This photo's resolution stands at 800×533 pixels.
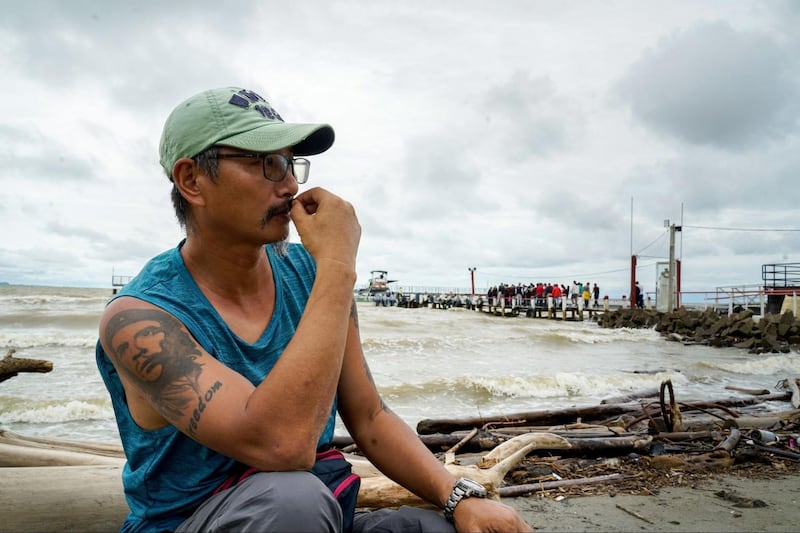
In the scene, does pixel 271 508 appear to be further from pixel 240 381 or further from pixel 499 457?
pixel 499 457

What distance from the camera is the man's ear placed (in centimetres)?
175

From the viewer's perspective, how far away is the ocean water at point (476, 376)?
25.5 ft

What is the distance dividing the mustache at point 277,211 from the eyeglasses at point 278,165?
0.07 meters

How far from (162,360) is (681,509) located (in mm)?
3051

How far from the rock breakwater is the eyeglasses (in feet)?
62.1

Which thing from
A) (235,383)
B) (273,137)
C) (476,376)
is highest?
(273,137)

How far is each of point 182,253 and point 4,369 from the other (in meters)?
3.06

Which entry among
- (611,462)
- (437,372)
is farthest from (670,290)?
(611,462)

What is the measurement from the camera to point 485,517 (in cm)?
160

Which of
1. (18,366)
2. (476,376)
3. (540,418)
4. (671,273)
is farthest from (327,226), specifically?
(671,273)

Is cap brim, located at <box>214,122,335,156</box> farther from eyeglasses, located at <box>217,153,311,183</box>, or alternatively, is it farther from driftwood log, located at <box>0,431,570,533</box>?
driftwood log, located at <box>0,431,570,533</box>

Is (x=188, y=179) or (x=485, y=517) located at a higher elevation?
(x=188, y=179)

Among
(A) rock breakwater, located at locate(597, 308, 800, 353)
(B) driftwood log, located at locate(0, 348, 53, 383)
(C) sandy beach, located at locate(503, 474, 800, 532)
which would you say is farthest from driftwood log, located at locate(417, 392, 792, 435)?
(A) rock breakwater, located at locate(597, 308, 800, 353)

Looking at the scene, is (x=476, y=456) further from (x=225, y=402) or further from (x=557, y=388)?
(x=557, y=388)
